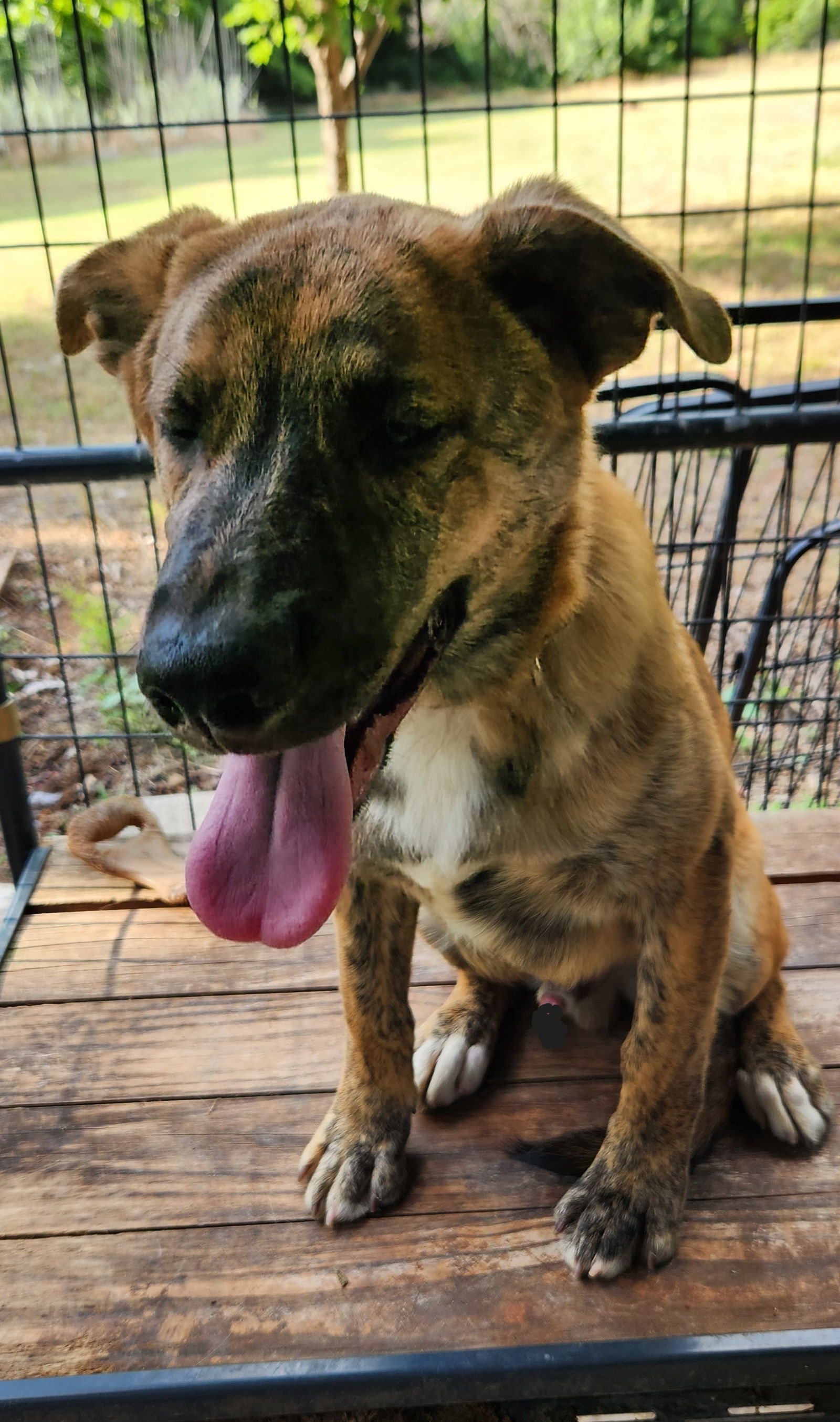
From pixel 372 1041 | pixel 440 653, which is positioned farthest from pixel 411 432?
pixel 372 1041

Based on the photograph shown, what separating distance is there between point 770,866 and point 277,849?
1.58 metres

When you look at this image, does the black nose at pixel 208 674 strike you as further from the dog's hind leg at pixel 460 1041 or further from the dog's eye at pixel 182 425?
the dog's hind leg at pixel 460 1041

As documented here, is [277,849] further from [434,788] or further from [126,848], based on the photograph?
[126,848]

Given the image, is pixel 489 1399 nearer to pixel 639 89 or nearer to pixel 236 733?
pixel 236 733

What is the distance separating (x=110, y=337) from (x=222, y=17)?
2478mm

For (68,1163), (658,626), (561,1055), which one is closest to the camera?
(658,626)

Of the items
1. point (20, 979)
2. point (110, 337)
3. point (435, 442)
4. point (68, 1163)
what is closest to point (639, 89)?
point (110, 337)

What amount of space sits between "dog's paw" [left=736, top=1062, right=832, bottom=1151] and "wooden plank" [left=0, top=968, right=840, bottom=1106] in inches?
6.6

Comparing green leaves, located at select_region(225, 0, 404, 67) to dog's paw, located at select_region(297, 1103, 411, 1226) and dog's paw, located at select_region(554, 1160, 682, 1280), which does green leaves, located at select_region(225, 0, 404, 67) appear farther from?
dog's paw, located at select_region(554, 1160, 682, 1280)

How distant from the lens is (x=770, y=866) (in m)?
2.60

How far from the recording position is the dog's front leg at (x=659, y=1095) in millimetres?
1681

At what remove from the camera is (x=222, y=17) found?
3.56 meters

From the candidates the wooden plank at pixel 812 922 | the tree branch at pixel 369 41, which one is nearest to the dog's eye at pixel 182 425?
the wooden plank at pixel 812 922

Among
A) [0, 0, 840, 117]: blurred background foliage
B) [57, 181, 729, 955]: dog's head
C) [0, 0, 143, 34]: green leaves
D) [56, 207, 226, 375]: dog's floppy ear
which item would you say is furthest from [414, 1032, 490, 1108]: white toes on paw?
[0, 0, 143, 34]: green leaves
